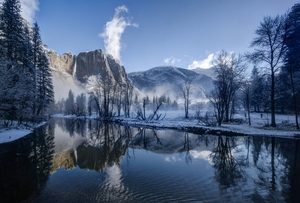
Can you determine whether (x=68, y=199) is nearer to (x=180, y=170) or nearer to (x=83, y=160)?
(x=83, y=160)

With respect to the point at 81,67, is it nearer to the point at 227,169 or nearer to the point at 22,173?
the point at 22,173

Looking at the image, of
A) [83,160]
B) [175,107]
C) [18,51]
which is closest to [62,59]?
[175,107]

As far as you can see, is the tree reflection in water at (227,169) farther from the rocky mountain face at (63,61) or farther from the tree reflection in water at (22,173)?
the rocky mountain face at (63,61)

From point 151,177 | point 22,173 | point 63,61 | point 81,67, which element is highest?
point 63,61

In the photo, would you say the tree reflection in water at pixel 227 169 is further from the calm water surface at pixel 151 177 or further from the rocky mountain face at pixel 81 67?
the rocky mountain face at pixel 81 67

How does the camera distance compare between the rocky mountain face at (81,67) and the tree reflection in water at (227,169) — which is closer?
the tree reflection in water at (227,169)

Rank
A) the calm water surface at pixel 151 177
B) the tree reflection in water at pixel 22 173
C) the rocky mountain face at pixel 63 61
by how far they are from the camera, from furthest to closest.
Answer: the rocky mountain face at pixel 63 61 < the tree reflection in water at pixel 22 173 < the calm water surface at pixel 151 177

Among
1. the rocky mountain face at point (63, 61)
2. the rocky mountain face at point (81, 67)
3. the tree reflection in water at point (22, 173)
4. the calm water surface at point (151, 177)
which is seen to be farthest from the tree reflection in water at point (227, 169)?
Answer: the rocky mountain face at point (63, 61)

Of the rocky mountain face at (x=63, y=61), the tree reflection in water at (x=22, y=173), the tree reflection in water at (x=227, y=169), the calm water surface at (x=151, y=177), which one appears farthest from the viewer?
the rocky mountain face at (x=63, y=61)

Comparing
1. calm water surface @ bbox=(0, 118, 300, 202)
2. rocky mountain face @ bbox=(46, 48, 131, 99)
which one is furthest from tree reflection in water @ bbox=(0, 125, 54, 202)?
rocky mountain face @ bbox=(46, 48, 131, 99)

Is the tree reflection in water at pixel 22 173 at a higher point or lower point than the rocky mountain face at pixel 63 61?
lower

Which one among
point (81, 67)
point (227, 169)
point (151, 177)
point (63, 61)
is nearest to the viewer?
point (151, 177)

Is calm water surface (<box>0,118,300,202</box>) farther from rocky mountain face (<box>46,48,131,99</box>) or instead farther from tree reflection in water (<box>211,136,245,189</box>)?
rocky mountain face (<box>46,48,131,99</box>)

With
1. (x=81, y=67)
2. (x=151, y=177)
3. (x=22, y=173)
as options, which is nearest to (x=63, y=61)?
(x=81, y=67)
